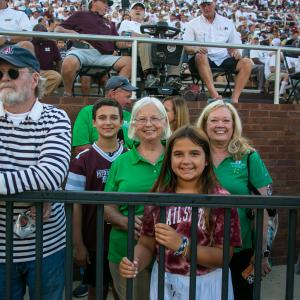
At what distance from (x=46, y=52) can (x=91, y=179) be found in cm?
319

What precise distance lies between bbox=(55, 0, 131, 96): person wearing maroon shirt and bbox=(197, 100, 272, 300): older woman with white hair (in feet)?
9.90

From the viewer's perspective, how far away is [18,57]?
2650 millimetres

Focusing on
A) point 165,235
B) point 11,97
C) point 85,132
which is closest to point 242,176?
point 165,235

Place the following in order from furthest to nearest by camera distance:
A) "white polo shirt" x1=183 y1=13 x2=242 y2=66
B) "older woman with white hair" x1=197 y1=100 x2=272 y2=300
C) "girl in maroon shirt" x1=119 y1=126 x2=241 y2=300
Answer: "white polo shirt" x1=183 y1=13 x2=242 y2=66
"older woman with white hair" x1=197 y1=100 x2=272 y2=300
"girl in maroon shirt" x1=119 y1=126 x2=241 y2=300

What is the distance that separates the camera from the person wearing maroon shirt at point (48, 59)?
6.14 m

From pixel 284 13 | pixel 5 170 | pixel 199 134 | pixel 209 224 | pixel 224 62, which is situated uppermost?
pixel 284 13

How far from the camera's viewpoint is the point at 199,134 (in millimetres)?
2750

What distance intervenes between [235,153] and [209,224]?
35.5 inches

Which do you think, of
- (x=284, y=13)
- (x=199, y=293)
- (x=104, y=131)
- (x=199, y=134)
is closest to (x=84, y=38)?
(x=104, y=131)

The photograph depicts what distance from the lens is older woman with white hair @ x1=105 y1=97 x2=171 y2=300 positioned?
3.13m

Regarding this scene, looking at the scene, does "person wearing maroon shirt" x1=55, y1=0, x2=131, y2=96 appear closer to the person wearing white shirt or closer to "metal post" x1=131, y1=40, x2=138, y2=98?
"metal post" x1=131, y1=40, x2=138, y2=98

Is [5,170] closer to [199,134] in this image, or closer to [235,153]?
[199,134]

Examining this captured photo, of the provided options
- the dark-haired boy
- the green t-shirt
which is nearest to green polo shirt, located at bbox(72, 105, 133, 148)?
the dark-haired boy

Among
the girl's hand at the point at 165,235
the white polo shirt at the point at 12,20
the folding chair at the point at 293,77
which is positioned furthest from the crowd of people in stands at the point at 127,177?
the folding chair at the point at 293,77
